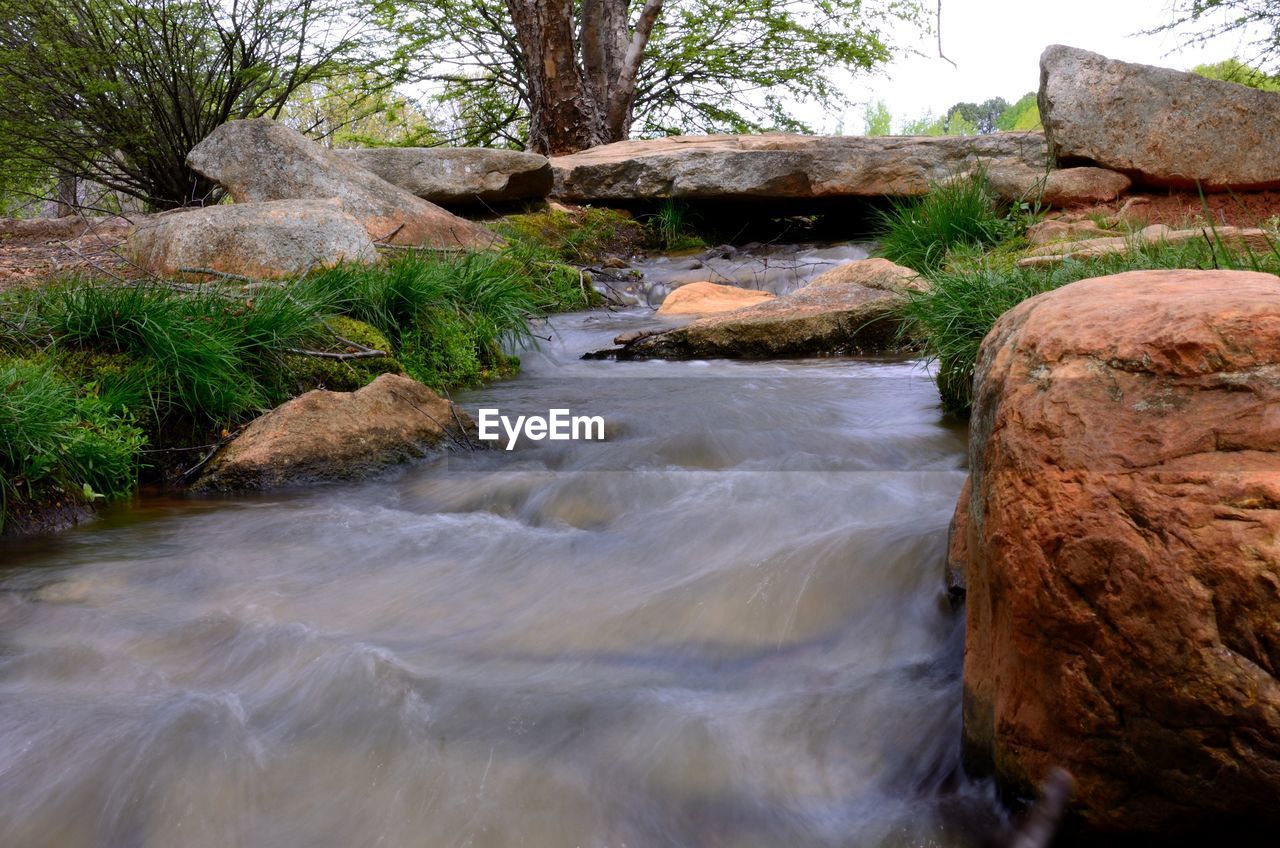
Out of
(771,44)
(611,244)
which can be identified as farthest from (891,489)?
(771,44)

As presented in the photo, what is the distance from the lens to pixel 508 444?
4234mm

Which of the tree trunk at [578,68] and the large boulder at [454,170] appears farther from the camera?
the tree trunk at [578,68]

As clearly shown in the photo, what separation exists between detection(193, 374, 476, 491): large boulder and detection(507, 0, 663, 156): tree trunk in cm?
786

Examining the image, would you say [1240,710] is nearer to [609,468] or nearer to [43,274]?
[609,468]

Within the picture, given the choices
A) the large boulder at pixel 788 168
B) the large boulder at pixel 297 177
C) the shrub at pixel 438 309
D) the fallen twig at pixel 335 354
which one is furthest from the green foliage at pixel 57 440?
the large boulder at pixel 788 168

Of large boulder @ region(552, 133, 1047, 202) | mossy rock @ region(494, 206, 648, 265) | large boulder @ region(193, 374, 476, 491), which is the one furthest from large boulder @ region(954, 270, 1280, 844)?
large boulder @ region(552, 133, 1047, 202)

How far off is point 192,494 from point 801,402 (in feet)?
8.95

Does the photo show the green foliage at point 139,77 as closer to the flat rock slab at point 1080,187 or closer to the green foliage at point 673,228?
the green foliage at point 673,228

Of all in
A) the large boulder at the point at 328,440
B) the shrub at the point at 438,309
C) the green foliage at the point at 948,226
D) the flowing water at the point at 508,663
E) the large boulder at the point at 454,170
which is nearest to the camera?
the flowing water at the point at 508,663

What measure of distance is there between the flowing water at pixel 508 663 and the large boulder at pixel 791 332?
6.75ft

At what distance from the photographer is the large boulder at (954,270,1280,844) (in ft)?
4.50

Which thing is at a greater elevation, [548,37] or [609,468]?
[548,37]

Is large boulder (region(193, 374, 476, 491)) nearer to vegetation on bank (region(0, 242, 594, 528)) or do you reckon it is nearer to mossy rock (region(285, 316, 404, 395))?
vegetation on bank (region(0, 242, 594, 528))

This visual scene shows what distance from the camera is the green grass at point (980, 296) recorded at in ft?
13.4
